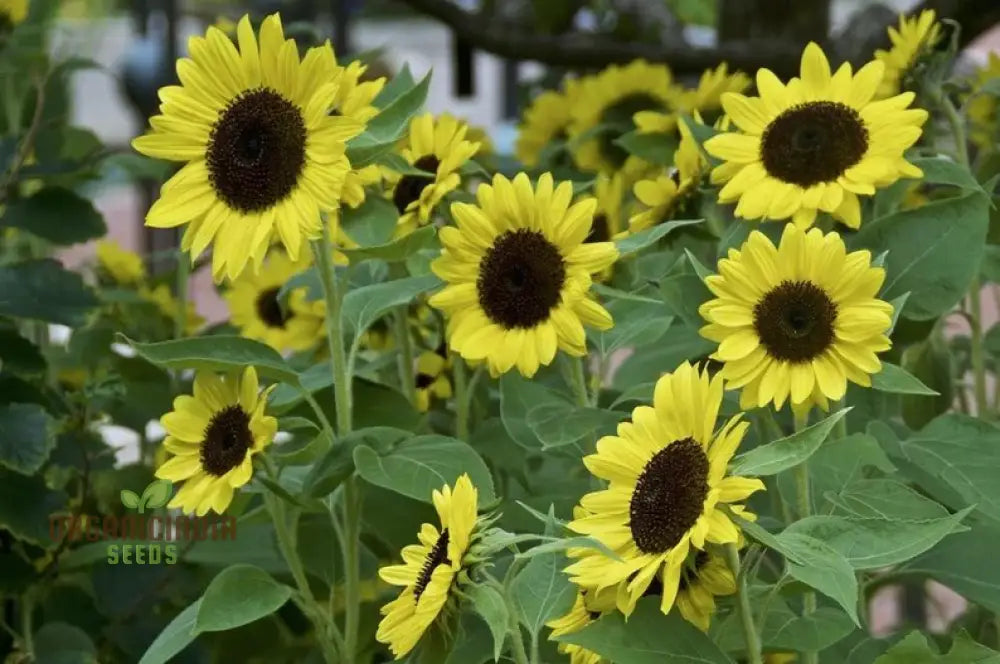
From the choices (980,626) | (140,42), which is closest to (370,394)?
(980,626)

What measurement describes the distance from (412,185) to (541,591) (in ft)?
0.77

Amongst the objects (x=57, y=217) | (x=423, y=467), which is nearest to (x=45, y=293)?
(x=57, y=217)

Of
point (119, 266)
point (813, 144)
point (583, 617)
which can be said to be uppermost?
point (813, 144)

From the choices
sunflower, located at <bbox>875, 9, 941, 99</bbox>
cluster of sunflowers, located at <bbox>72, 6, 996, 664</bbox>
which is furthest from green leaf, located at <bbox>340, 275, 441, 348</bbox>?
sunflower, located at <bbox>875, 9, 941, 99</bbox>

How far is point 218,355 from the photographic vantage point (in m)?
0.46

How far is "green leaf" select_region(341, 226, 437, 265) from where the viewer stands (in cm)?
47

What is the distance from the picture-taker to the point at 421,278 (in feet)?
1.66

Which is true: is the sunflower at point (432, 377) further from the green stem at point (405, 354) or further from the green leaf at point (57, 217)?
the green leaf at point (57, 217)

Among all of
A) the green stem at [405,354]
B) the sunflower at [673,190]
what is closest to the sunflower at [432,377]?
the green stem at [405,354]

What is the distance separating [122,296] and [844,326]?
486 mm

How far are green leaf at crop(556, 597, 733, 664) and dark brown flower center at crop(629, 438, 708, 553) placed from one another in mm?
27

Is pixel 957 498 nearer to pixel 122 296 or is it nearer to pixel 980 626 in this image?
pixel 980 626

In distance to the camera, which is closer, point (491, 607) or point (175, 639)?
point (491, 607)

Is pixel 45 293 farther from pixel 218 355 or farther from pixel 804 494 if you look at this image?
pixel 804 494
